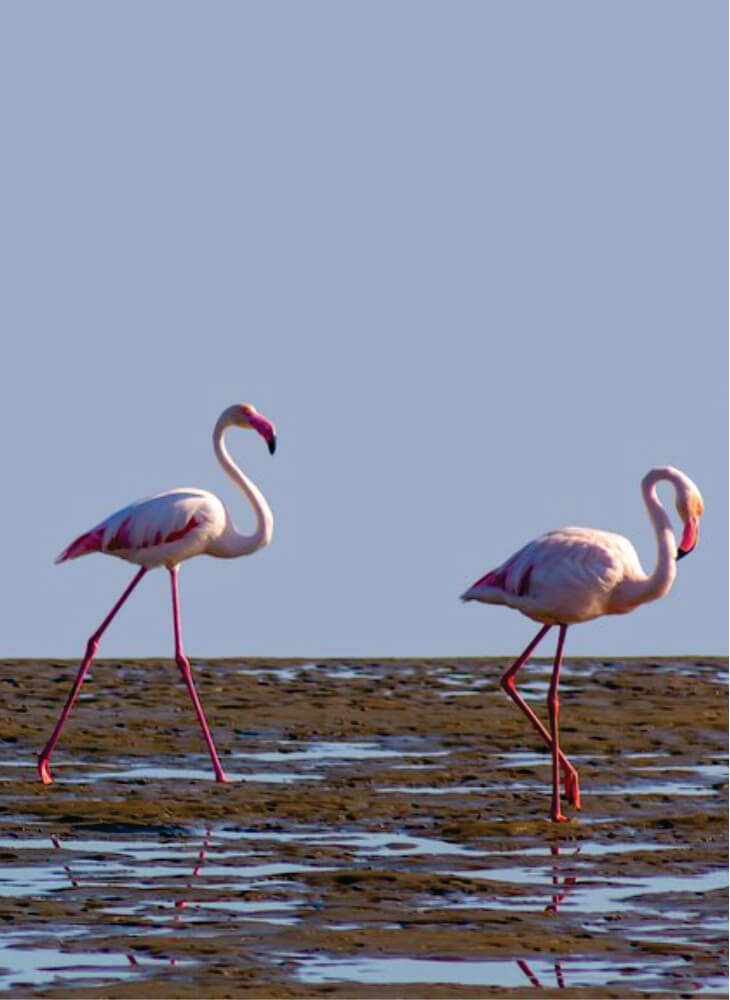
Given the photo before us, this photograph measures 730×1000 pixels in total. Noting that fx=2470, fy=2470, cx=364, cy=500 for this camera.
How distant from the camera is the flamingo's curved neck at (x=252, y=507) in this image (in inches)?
667

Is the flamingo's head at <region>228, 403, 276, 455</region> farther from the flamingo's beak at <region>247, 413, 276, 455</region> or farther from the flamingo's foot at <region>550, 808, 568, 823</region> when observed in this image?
the flamingo's foot at <region>550, 808, 568, 823</region>

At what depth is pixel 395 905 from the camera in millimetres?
11250

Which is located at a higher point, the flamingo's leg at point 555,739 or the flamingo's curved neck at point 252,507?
the flamingo's curved neck at point 252,507

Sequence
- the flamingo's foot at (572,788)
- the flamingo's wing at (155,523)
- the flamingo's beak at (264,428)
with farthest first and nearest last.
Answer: the flamingo's beak at (264,428) < the flamingo's wing at (155,523) < the flamingo's foot at (572,788)


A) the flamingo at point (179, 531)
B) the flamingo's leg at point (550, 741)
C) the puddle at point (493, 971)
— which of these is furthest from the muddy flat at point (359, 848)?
the flamingo at point (179, 531)

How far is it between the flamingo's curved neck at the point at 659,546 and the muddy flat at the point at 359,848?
130 cm

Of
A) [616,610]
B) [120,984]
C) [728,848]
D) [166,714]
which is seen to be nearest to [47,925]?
[120,984]

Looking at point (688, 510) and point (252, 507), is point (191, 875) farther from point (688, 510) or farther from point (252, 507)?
point (252, 507)

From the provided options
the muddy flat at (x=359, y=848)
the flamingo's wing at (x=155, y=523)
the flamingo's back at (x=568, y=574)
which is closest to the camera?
the muddy flat at (x=359, y=848)

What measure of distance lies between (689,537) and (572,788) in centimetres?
166

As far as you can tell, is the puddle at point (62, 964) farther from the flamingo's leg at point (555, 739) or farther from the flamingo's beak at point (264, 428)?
the flamingo's beak at point (264, 428)

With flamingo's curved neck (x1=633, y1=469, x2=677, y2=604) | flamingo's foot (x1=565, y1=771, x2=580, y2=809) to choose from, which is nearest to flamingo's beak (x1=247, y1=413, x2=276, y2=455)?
flamingo's curved neck (x1=633, y1=469, x2=677, y2=604)

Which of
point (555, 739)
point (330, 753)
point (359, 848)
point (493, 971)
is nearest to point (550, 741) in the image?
point (555, 739)

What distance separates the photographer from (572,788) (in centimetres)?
1471
